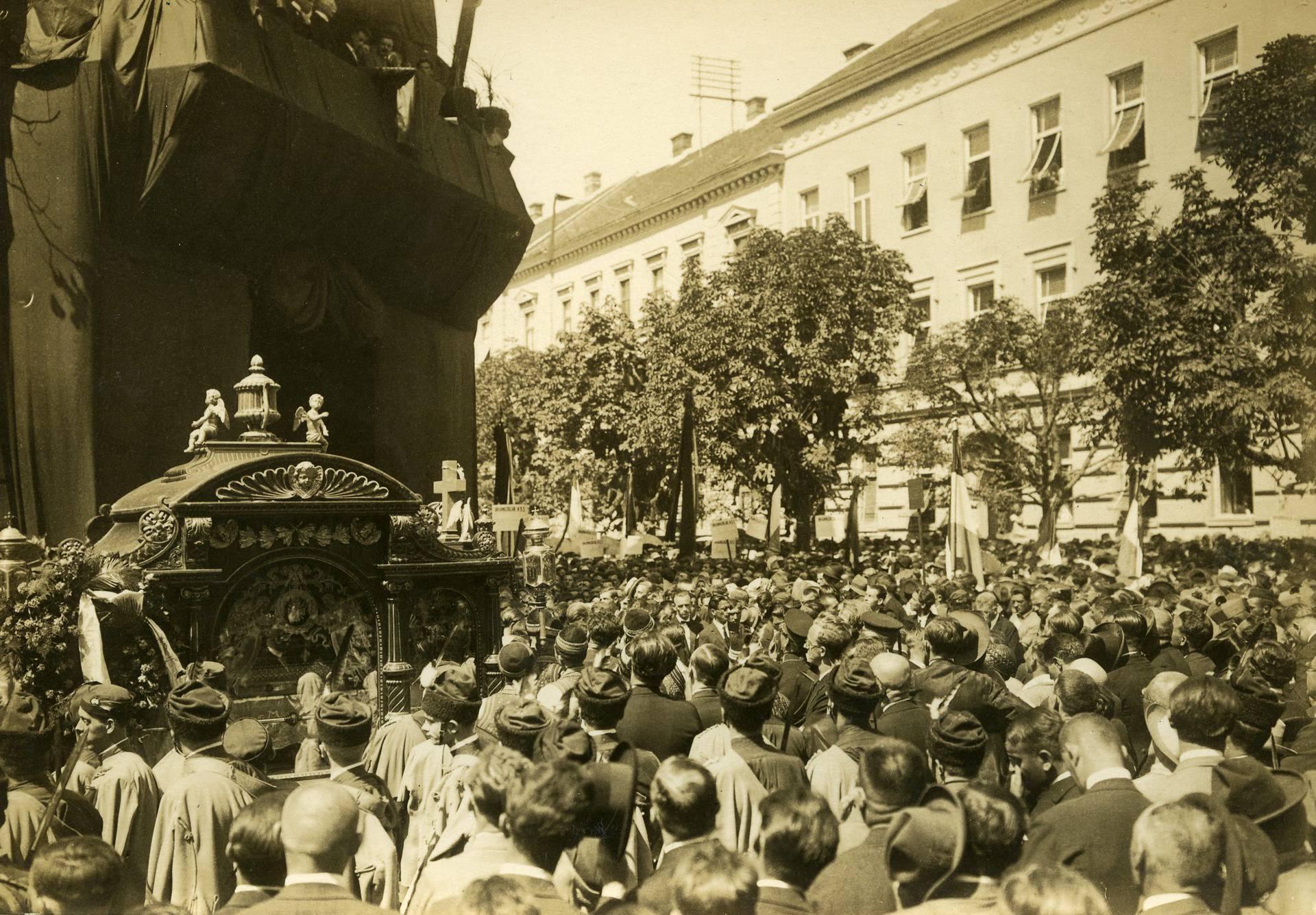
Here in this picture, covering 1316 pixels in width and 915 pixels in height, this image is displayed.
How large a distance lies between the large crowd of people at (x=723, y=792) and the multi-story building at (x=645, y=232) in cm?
2471

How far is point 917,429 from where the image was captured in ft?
80.8

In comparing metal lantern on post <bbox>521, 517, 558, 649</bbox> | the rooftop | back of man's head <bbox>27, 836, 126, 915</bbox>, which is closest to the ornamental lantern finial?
metal lantern on post <bbox>521, 517, 558, 649</bbox>

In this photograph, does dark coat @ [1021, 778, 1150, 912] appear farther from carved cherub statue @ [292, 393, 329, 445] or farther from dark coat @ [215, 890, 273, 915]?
carved cherub statue @ [292, 393, 329, 445]

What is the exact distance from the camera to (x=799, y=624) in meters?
8.29

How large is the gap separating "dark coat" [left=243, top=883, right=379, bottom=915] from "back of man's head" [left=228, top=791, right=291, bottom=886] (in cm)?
19

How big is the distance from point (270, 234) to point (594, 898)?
1172 centimetres

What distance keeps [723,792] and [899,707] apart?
165 cm

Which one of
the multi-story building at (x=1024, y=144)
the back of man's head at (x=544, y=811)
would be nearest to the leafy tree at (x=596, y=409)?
the multi-story building at (x=1024, y=144)

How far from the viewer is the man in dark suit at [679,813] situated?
3801 mm

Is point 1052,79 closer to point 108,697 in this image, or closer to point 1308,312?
point 1308,312

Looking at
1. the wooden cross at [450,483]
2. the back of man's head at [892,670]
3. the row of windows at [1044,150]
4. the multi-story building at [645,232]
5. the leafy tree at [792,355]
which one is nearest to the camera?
the back of man's head at [892,670]

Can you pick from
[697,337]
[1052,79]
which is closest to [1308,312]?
[1052,79]

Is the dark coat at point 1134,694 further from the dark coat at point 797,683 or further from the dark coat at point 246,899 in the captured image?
the dark coat at point 246,899

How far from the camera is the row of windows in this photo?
66.0ft
